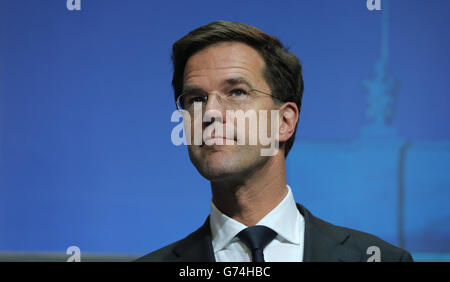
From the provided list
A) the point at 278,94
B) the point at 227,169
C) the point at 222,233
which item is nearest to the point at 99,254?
the point at 222,233

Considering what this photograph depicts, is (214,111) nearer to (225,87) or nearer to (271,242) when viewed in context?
(225,87)

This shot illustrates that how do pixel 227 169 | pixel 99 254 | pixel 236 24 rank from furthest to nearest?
pixel 99 254 → pixel 236 24 → pixel 227 169

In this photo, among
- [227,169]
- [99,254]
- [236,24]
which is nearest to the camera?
[227,169]

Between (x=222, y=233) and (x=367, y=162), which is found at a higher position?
(x=367, y=162)

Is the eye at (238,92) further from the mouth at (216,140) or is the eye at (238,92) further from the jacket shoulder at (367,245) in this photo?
the jacket shoulder at (367,245)

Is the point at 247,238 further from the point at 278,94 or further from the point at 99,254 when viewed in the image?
the point at 99,254

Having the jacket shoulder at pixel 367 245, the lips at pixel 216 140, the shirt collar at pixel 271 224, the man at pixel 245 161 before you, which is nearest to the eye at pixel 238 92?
the man at pixel 245 161

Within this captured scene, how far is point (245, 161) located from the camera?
6.21 feet

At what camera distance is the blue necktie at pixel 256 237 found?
1874mm

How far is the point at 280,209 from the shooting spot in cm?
196

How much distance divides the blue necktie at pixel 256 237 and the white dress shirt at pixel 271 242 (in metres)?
0.02

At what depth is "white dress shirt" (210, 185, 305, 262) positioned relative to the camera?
1.92 m
